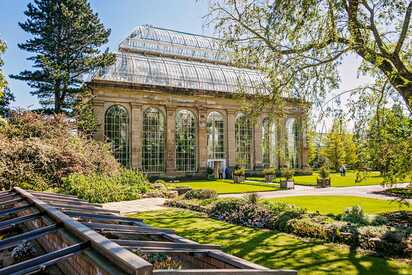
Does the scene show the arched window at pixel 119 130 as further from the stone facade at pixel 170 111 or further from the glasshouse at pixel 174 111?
the stone facade at pixel 170 111

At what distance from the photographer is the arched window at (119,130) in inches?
1227

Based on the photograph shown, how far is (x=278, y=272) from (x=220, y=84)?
36.3 m

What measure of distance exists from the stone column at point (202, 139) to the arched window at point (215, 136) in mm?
932

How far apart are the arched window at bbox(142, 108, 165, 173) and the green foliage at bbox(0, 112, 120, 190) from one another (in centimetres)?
954

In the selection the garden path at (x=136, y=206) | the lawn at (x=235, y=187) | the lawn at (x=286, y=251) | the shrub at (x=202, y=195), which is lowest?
the lawn at (x=235, y=187)

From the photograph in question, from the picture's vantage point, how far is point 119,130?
104 feet

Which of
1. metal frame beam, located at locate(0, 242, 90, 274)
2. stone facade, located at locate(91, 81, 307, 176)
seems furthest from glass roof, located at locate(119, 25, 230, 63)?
metal frame beam, located at locate(0, 242, 90, 274)

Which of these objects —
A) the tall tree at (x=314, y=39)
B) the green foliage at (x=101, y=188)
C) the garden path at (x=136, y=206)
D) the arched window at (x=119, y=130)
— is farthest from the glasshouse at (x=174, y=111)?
the tall tree at (x=314, y=39)

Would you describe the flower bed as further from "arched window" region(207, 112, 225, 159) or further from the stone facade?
"arched window" region(207, 112, 225, 159)

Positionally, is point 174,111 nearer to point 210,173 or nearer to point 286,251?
point 210,173

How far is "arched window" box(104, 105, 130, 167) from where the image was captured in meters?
31.2

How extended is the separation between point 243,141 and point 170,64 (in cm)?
1172

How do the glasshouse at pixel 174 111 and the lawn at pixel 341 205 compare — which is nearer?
the lawn at pixel 341 205

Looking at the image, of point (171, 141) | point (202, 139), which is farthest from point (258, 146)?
Answer: point (171, 141)
